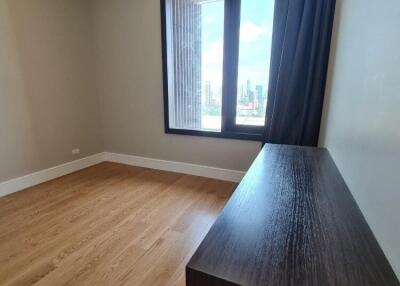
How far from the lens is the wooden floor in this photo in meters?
1.37

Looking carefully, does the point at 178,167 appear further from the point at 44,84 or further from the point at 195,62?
the point at 44,84

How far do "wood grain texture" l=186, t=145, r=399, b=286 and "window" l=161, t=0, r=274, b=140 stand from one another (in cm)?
163

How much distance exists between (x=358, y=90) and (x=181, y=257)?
1.38 metres

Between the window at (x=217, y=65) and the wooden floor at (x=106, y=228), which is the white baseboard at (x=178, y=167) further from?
the window at (x=217, y=65)

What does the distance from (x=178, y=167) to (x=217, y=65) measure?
1360 millimetres

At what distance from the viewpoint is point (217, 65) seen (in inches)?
101

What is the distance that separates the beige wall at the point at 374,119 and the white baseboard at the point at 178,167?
4.94ft

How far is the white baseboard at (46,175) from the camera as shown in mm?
2391

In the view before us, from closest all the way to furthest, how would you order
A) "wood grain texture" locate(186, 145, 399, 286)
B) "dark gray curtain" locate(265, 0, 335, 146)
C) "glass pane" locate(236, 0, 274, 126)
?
"wood grain texture" locate(186, 145, 399, 286) → "dark gray curtain" locate(265, 0, 335, 146) → "glass pane" locate(236, 0, 274, 126)

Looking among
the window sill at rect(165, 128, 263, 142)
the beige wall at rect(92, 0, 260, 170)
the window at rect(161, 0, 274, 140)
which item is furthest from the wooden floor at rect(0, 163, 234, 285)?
the window at rect(161, 0, 274, 140)

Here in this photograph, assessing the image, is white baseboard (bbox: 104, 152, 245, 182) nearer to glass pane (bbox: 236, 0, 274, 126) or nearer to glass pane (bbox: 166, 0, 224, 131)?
glass pane (bbox: 166, 0, 224, 131)

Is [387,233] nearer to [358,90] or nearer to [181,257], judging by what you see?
[358,90]

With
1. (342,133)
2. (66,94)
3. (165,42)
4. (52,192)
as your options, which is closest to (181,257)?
(342,133)

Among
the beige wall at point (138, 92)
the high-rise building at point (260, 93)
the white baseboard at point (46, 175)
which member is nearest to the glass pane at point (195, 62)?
the beige wall at point (138, 92)
